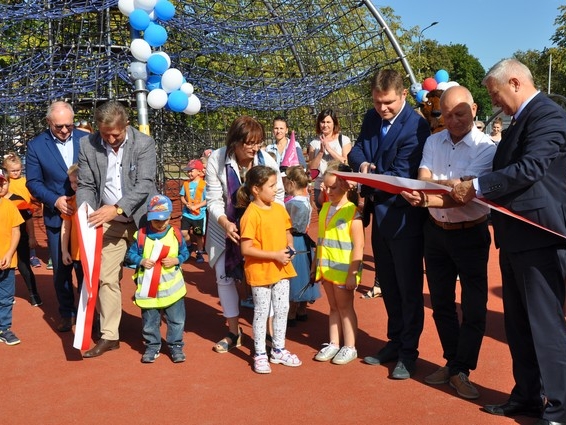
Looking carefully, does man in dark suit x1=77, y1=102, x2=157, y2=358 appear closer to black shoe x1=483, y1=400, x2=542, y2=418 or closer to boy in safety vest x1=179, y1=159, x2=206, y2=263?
black shoe x1=483, y1=400, x2=542, y2=418

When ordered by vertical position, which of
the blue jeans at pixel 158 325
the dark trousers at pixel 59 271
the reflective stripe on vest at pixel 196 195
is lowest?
the blue jeans at pixel 158 325

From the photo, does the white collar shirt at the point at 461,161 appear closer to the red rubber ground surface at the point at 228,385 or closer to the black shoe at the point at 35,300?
the red rubber ground surface at the point at 228,385

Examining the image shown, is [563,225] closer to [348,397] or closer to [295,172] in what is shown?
[348,397]

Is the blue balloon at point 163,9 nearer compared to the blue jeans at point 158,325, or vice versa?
the blue jeans at point 158,325

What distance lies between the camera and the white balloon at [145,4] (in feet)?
25.9

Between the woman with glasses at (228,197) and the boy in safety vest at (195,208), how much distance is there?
392 cm

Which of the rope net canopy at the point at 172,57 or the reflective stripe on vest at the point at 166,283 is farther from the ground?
the rope net canopy at the point at 172,57

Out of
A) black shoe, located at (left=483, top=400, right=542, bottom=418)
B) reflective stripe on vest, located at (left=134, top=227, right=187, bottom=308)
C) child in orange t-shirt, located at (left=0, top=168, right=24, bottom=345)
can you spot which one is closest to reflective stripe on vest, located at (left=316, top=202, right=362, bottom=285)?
reflective stripe on vest, located at (left=134, top=227, right=187, bottom=308)

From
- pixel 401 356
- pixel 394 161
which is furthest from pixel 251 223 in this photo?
Result: pixel 401 356

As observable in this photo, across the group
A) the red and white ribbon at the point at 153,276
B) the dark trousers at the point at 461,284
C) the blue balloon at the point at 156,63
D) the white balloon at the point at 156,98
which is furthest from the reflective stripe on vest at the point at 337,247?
the blue balloon at the point at 156,63

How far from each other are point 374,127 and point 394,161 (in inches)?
14.0

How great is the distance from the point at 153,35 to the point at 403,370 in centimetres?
545

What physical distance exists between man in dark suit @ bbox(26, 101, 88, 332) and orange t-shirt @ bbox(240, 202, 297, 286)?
1.78 metres

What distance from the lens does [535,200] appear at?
3.39 m
